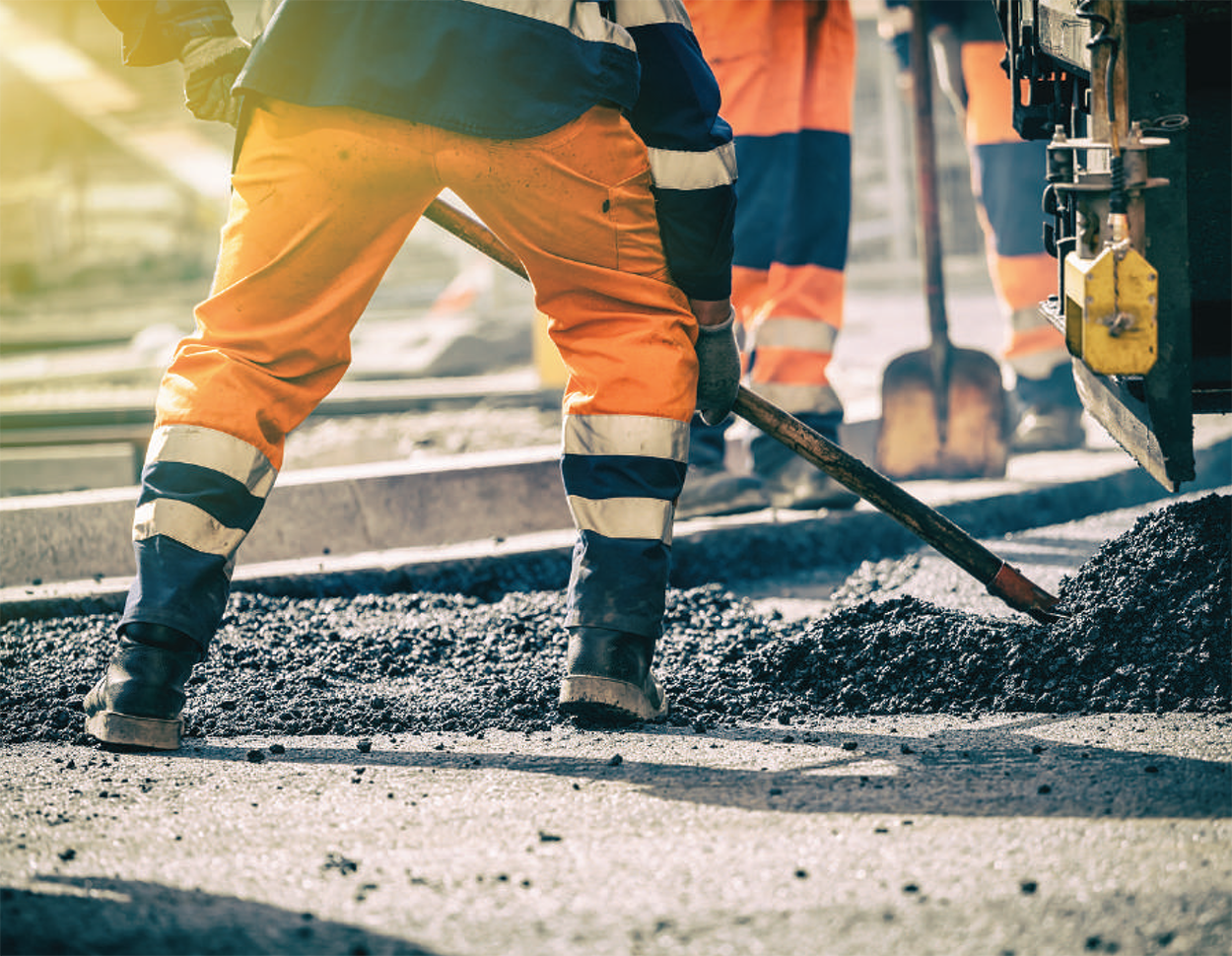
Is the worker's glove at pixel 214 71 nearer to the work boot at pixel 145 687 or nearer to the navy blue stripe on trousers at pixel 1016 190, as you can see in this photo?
the work boot at pixel 145 687

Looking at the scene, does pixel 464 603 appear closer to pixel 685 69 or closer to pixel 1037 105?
pixel 685 69

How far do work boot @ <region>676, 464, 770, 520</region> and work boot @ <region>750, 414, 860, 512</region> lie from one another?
0.05 m

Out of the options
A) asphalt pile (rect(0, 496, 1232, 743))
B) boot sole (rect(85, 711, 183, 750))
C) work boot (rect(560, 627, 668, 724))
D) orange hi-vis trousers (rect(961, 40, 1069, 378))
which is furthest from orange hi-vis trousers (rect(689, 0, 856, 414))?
boot sole (rect(85, 711, 183, 750))

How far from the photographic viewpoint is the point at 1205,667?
230cm

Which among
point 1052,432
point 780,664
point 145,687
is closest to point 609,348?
point 780,664

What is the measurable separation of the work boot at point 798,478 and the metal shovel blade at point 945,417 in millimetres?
480

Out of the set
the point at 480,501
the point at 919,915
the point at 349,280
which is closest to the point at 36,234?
the point at 480,501

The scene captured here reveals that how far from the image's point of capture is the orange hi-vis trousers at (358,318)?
216 cm

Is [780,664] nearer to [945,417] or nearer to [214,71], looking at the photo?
[214,71]

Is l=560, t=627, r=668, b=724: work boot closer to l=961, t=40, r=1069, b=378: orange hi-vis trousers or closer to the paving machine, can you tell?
the paving machine

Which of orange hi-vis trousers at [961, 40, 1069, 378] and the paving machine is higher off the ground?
orange hi-vis trousers at [961, 40, 1069, 378]

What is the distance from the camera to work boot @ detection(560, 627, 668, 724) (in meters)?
2.26

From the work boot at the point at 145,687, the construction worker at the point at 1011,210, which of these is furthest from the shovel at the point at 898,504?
the construction worker at the point at 1011,210

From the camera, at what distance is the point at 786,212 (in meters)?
3.91
